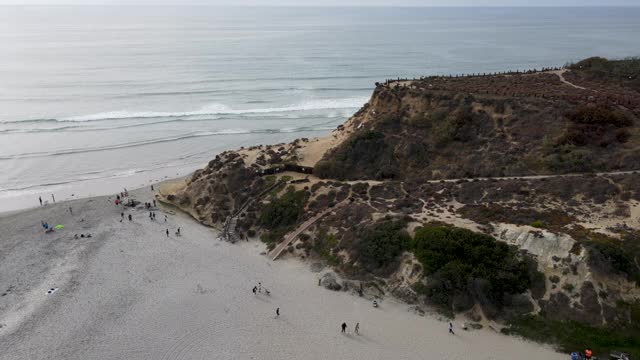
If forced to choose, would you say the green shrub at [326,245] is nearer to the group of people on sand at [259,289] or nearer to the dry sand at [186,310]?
the dry sand at [186,310]

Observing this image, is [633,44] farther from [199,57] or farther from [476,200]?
[476,200]

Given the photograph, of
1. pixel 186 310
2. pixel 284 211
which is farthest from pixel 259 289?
pixel 284 211

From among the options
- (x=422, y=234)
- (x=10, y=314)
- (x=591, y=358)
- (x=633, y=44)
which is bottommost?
(x=591, y=358)

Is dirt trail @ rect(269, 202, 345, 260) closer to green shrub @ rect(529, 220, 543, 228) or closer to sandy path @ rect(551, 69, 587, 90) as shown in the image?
green shrub @ rect(529, 220, 543, 228)

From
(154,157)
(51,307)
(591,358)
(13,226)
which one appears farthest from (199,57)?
(591,358)

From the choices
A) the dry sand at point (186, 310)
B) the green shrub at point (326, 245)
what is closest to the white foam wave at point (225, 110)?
the dry sand at point (186, 310)

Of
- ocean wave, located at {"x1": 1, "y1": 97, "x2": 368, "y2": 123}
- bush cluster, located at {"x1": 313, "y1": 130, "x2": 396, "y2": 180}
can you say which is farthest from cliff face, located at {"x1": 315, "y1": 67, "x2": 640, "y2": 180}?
ocean wave, located at {"x1": 1, "y1": 97, "x2": 368, "y2": 123}
